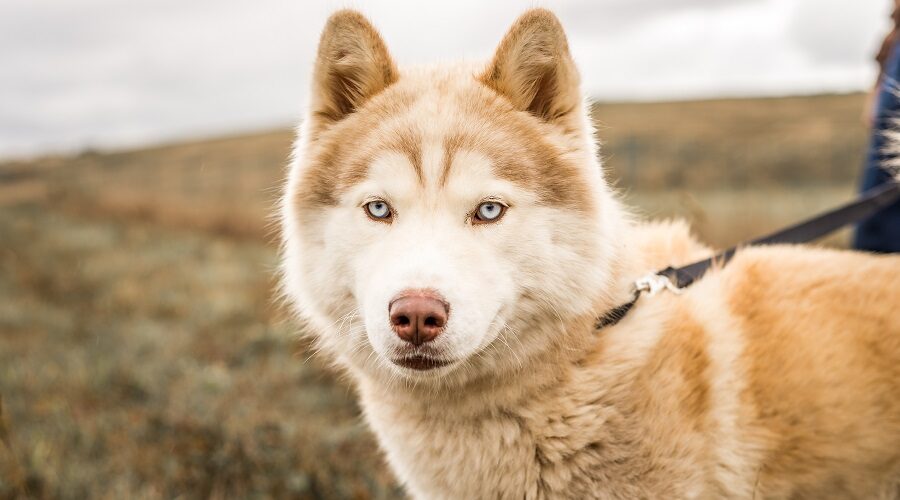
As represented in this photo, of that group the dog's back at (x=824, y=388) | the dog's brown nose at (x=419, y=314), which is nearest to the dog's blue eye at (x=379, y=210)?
the dog's brown nose at (x=419, y=314)

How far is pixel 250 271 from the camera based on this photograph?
35.2 feet

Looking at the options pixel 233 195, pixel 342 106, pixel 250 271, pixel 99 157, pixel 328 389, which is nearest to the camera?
pixel 342 106

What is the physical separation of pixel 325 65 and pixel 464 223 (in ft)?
2.99

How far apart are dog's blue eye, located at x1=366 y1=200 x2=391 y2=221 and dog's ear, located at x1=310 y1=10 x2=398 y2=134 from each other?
1.73 ft

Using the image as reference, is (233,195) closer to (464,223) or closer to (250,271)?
(250,271)

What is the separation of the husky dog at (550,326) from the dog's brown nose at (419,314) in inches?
2.7

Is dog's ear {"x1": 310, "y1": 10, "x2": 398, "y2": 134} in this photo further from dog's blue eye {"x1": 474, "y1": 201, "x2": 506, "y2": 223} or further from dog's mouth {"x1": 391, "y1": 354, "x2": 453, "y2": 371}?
dog's mouth {"x1": 391, "y1": 354, "x2": 453, "y2": 371}

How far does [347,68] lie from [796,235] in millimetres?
2257

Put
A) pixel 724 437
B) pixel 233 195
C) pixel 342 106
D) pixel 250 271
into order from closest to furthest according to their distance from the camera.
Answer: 1. pixel 724 437
2. pixel 342 106
3. pixel 250 271
4. pixel 233 195

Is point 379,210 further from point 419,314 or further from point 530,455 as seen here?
point 530,455

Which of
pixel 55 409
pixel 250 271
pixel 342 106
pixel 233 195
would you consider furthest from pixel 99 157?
pixel 342 106

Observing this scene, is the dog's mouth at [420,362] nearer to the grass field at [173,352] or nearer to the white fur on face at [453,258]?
the white fur on face at [453,258]

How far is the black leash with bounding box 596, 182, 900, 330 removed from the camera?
8.36ft

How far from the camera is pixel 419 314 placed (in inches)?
77.1
